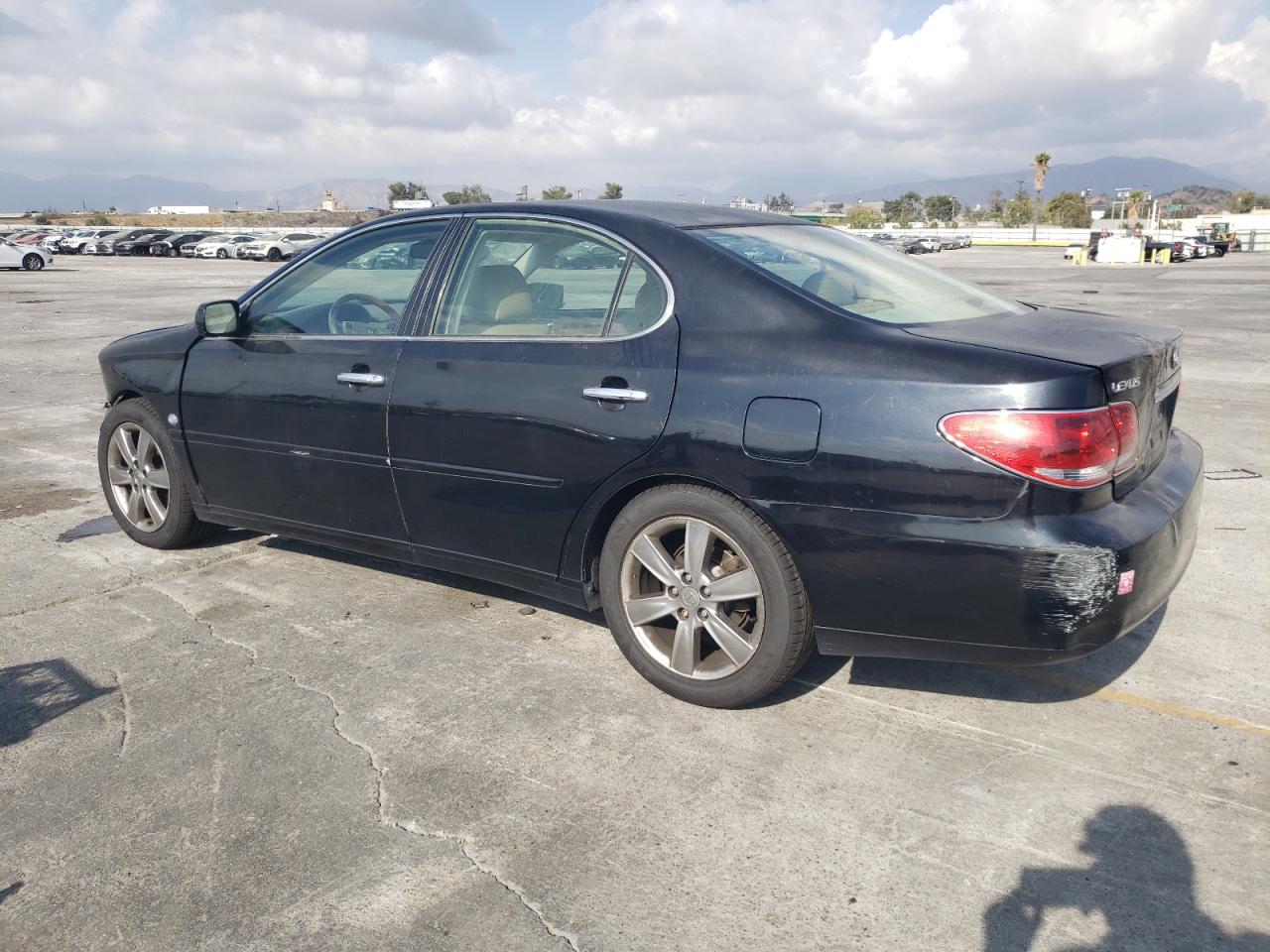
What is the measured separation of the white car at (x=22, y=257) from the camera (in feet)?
122

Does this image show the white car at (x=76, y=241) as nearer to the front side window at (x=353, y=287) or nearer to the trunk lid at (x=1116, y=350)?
the front side window at (x=353, y=287)

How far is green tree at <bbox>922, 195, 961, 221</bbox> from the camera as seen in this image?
14562 centimetres

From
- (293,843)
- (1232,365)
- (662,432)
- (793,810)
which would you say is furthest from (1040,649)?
(1232,365)

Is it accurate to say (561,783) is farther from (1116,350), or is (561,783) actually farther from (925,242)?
(925,242)

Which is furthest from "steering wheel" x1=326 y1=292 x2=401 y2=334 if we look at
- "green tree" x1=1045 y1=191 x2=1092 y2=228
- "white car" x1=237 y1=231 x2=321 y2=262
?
"green tree" x1=1045 y1=191 x2=1092 y2=228

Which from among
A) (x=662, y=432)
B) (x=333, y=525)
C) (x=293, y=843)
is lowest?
(x=293, y=843)

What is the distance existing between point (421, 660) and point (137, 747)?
40.0 inches

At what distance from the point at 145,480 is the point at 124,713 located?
200 cm

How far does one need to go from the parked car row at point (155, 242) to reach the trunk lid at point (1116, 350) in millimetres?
49700

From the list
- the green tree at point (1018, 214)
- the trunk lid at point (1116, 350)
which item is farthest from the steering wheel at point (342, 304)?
the green tree at point (1018, 214)

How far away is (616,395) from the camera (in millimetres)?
3584

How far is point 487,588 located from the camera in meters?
4.79

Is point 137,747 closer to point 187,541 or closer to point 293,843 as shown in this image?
point 293,843

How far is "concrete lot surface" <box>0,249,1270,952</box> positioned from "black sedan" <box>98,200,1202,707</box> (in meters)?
0.34
